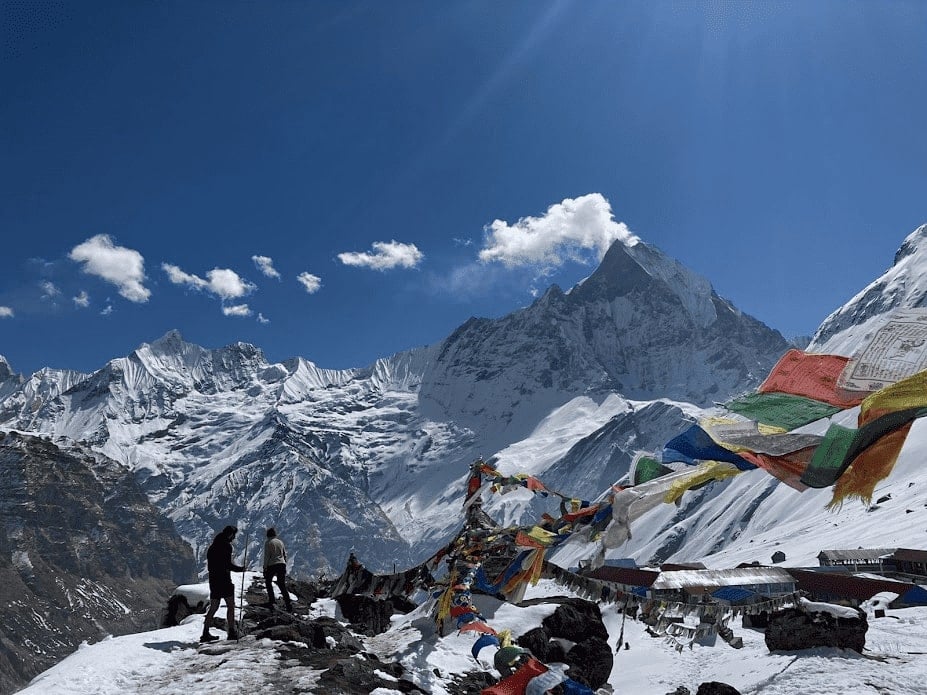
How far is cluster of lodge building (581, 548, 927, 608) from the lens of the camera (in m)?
39.4

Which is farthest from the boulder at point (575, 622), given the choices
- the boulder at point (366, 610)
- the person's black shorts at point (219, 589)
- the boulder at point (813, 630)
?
the person's black shorts at point (219, 589)

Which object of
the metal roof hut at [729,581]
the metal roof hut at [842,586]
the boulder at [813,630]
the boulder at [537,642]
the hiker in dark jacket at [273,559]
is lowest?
the metal roof hut at [842,586]

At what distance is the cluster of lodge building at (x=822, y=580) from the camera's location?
129 ft

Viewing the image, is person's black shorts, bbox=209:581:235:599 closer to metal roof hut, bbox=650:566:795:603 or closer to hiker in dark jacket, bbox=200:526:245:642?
hiker in dark jacket, bbox=200:526:245:642

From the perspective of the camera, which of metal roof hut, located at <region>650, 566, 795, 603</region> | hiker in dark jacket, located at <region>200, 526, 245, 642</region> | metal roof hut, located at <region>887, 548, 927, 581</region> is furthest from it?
metal roof hut, located at <region>887, 548, 927, 581</region>

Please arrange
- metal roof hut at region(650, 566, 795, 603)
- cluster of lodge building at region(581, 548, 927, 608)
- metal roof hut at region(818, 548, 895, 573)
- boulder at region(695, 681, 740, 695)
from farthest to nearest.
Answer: metal roof hut at region(818, 548, 895, 573) < metal roof hut at region(650, 566, 795, 603) < cluster of lodge building at region(581, 548, 927, 608) < boulder at region(695, 681, 740, 695)

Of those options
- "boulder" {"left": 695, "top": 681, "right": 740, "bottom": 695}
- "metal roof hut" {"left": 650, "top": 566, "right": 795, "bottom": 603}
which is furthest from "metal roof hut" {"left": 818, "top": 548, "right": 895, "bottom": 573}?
"boulder" {"left": 695, "top": 681, "right": 740, "bottom": 695}

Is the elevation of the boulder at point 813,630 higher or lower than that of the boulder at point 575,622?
lower

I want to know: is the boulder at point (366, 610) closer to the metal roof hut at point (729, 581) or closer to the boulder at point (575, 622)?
the boulder at point (575, 622)

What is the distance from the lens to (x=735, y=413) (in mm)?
10617

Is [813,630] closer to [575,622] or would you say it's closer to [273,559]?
[575,622]

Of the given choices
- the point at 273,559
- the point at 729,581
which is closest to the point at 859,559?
the point at 729,581

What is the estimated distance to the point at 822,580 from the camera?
55156 mm

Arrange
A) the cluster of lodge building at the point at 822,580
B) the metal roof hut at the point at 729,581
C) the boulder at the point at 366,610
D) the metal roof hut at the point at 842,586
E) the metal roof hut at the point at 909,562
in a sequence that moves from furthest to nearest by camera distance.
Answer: the metal roof hut at the point at 909,562 < the metal roof hut at the point at 842,586 < the metal roof hut at the point at 729,581 < the cluster of lodge building at the point at 822,580 < the boulder at the point at 366,610
